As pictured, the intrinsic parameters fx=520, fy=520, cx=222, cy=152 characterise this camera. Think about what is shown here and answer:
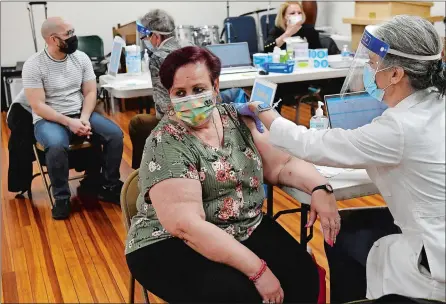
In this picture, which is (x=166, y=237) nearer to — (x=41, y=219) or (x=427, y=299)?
(x=427, y=299)

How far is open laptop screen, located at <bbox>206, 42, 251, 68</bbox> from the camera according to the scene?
12.7 feet

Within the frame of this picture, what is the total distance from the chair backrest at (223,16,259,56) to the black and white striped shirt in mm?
2951

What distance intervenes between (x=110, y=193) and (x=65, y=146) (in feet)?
1.52

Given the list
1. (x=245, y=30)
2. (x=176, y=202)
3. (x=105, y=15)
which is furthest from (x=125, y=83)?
(x=105, y=15)

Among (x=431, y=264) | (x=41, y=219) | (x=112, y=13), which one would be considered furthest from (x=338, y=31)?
(x=431, y=264)

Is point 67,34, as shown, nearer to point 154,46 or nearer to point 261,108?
point 154,46

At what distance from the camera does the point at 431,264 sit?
1.33m

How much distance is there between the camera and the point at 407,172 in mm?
1357

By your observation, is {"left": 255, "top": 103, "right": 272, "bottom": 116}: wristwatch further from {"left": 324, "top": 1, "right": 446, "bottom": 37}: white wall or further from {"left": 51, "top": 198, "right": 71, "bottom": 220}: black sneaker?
{"left": 324, "top": 1, "right": 446, "bottom": 37}: white wall

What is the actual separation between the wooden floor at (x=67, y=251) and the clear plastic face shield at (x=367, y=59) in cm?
113

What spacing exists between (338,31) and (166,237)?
5.64m

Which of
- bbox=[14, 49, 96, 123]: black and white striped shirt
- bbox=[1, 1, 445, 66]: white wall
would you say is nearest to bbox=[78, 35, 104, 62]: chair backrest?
bbox=[1, 1, 445, 66]: white wall

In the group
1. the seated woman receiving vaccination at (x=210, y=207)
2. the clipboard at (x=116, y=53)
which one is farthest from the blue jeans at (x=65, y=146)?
the seated woman receiving vaccination at (x=210, y=207)

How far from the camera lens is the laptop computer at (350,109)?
203cm
